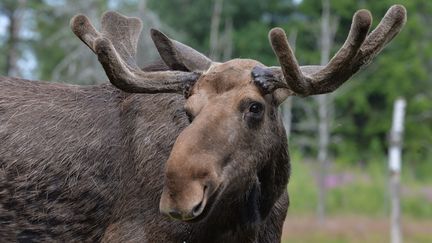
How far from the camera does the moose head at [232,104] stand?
15.5ft

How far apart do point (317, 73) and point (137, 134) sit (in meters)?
1.44

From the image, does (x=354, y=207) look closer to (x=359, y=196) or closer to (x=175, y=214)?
(x=359, y=196)

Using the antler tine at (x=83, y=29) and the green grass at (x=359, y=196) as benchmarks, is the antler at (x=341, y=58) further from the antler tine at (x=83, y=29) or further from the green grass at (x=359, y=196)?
the green grass at (x=359, y=196)

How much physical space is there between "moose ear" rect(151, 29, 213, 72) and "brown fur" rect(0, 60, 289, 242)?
0.25 m

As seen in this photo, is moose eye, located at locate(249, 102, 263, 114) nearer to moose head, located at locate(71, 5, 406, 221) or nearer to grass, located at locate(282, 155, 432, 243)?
moose head, located at locate(71, 5, 406, 221)

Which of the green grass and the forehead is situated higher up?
the forehead

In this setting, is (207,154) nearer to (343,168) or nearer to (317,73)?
(317,73)

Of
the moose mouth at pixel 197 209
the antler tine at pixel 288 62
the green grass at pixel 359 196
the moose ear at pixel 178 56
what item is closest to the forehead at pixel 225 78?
the antler tine at pixel 288 62

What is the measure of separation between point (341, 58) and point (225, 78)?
28.2 inches

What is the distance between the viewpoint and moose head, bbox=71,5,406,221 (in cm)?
472

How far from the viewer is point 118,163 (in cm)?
610

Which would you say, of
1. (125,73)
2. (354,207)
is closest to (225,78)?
(125,73)

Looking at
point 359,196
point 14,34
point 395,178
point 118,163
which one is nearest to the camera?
point 118,163

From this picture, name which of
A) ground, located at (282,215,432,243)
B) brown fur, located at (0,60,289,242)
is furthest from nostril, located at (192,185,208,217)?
ground, located at (282,215,432,243)
